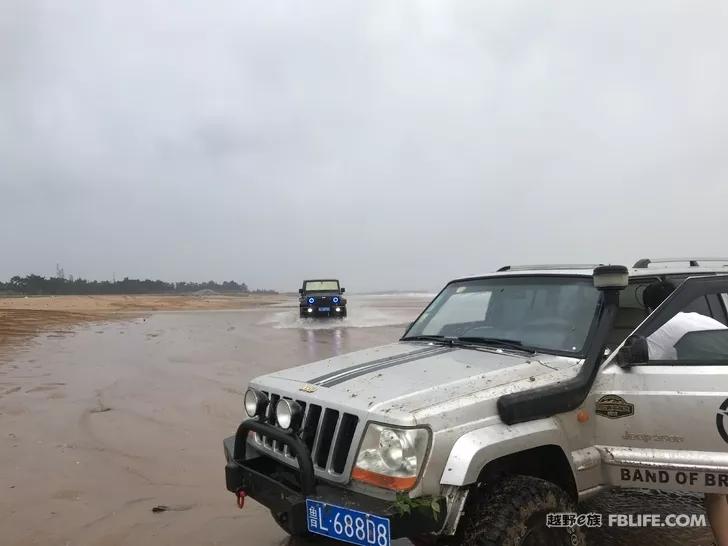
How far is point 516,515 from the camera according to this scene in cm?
254

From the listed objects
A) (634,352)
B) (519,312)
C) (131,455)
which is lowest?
(131,455)

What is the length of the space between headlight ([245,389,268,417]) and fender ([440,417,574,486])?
1.29 m

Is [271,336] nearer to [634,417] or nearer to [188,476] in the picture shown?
[188,476]

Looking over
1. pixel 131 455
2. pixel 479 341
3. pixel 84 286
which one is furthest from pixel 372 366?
pixel 84 286

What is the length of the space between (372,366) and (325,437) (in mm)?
640

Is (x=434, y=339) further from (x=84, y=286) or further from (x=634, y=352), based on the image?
(x=84, y=286)

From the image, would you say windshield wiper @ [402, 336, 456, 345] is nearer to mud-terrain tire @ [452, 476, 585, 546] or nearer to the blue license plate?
mud-terrain tire @ [452, 476, 585, 546]

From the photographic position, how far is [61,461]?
5109 millimetres

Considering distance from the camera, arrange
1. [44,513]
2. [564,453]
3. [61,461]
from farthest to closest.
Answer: [61,461] → [44,513] → [564,453]

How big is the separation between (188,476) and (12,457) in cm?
195

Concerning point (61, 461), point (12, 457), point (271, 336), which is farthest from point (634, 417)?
point (271, 336)

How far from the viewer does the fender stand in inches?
94.4
